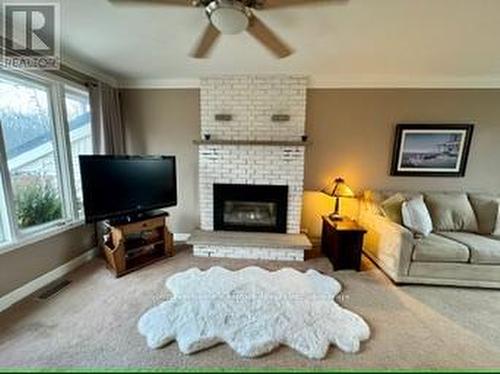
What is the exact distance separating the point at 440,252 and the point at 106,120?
426 centimetres

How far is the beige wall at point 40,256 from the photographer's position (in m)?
2.28

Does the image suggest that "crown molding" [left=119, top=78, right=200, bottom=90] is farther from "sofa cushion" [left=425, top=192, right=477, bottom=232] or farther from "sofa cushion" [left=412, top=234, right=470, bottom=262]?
"sofa cushion" [left=425, top=192, right=477, bottom=232]

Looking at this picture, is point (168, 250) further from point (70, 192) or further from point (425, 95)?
point (425, 95)

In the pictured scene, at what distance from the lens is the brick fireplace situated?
136 inches

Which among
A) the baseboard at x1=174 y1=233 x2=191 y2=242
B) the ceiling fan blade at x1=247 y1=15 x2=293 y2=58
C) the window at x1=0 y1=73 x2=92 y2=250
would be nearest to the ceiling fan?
the ceiling fan blade at x1=247 y1=15 x2=293 y2=58

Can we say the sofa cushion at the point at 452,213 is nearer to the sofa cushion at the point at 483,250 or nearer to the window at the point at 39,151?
the sofa cushion at the point at 483,250

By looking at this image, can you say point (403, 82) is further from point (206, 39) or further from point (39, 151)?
point (39, 151)

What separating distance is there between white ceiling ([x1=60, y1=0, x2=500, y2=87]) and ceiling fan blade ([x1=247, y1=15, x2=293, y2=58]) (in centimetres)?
6

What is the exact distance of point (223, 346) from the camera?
1823 millimetres

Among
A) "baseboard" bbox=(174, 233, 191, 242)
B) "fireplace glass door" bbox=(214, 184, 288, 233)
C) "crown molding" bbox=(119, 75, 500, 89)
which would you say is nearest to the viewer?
"crown molding" bbox=(119, 75, 500, 89)

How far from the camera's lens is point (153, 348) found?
1781mm

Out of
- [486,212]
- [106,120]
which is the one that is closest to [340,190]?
[486,212]

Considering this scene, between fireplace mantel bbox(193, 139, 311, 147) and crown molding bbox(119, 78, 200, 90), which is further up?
crown molding bbox(119, 78, 200, 90)

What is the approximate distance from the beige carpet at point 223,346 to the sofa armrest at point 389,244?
198 millimetres
